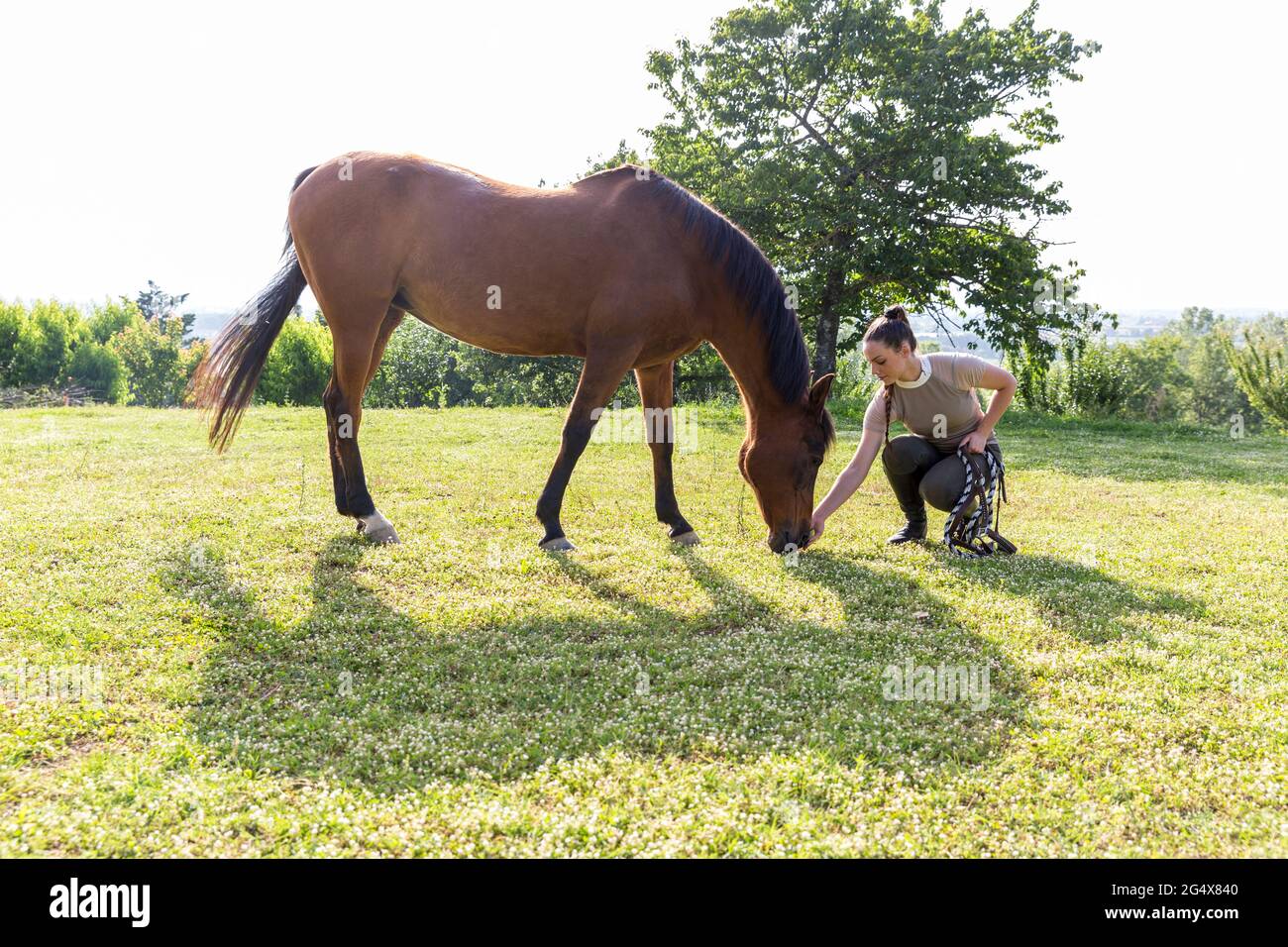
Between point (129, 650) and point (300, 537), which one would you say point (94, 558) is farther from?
point (129, 650)

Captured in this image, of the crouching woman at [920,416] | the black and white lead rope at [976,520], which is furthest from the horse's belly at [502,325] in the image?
the black and white lead rope at [976,520]

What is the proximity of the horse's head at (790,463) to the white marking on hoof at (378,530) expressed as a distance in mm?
2980

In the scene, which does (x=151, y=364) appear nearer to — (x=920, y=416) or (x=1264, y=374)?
(x=1264, y=374)

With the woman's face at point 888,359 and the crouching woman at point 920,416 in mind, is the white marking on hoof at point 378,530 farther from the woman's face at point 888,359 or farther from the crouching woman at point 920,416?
the woman's face at point 888,359

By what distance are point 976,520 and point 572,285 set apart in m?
3.79

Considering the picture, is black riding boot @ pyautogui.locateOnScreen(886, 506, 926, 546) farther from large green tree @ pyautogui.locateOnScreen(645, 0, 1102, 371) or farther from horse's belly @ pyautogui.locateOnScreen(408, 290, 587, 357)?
large green tree @ pyautogui.locateOnScreen(645, 0, 1102, 371)

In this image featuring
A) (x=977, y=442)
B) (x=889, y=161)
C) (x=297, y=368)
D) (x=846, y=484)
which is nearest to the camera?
(x=846, y=484)

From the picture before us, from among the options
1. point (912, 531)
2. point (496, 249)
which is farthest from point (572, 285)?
point (912, 531)

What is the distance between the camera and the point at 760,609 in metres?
5.20

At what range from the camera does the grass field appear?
2756mm

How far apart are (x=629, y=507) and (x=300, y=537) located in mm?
3171

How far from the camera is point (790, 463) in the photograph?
6141mm

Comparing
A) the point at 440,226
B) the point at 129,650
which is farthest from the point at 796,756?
the point at 440,226

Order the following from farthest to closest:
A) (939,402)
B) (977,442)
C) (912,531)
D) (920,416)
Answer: (912,531), (920,416), (939,402), (977,442)
